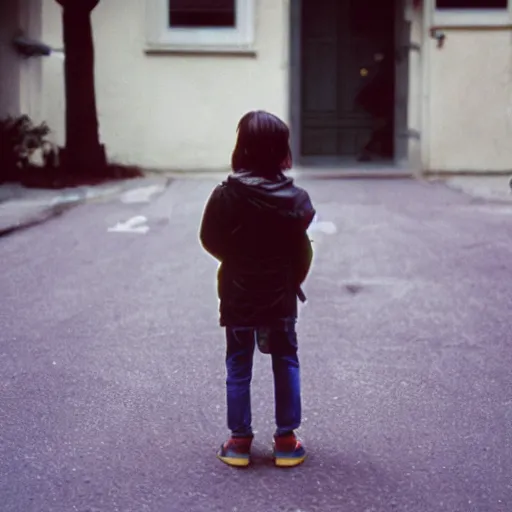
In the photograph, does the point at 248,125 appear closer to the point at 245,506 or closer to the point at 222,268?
the point at 222,268

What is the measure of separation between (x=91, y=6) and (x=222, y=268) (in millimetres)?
11338

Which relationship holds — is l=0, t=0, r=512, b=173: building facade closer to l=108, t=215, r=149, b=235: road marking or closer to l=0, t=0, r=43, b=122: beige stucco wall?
l=0, t=0, r=43, b=122: beige stucco wall

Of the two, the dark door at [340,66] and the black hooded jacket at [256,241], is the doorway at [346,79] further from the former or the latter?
the black hooded jacket at [256,241]

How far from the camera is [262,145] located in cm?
380

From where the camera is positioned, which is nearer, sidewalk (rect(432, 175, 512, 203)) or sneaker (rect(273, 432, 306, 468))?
sneaker (rect(273, 432, 306, 468))

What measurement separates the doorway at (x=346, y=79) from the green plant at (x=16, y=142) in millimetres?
4720

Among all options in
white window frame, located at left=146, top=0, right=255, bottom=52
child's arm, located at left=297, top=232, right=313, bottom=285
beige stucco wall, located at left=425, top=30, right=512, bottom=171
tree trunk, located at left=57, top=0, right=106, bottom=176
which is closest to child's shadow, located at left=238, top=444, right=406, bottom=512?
child's arm, located at left=297, top=232, right=313, bottom=285

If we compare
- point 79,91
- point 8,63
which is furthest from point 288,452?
point 8,63

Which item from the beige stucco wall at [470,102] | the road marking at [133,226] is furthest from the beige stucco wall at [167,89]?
the road marking at [133,226]

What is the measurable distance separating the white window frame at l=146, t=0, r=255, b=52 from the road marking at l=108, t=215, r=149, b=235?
5695mm

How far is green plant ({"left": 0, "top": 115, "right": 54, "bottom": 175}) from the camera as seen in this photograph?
14.3 metres

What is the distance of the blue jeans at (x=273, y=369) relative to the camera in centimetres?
394

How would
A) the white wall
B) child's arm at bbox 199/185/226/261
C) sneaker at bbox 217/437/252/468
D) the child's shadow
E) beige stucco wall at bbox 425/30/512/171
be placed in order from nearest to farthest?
the child's shadow
child's arm at bbox 199/185/226/261
sneaker at bbox 217/437/252/468
the white wall
beige stucco wall at bbox 425/30/512/171

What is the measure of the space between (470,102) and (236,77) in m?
3.62
